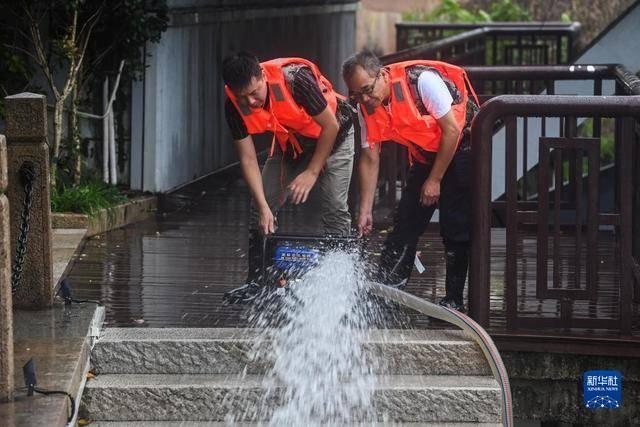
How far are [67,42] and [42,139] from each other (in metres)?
3.77

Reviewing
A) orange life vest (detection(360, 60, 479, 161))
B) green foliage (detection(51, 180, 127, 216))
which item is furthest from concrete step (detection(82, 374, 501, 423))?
green foliage (detection(51, 180, 127, 216))

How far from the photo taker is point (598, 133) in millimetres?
9562

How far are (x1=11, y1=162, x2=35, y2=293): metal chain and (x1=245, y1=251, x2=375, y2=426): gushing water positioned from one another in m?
1.36

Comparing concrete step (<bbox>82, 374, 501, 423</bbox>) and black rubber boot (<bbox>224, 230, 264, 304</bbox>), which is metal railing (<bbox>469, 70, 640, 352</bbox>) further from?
black rubber boot (<bbox>224, 230, 264, 304</bbox>)

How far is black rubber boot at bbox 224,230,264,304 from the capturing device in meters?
8.00

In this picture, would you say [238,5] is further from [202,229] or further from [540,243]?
[540,243]

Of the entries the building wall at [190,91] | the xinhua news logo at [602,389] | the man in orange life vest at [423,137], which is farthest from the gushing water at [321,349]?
the building wall at [190,91]

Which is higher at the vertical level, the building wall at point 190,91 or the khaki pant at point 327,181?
the building wall at point 190,91

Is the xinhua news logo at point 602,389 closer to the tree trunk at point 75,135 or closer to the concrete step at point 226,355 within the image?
the concrete step at point 226,355

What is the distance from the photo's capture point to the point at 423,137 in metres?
7.79

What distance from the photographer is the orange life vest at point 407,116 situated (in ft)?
25.0

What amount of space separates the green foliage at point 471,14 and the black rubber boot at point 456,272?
2166cm

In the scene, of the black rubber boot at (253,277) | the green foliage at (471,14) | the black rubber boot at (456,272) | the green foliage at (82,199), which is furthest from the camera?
the green foliage at (471,14)

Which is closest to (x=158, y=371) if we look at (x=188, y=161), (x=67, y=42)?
(x=67, y=42)
